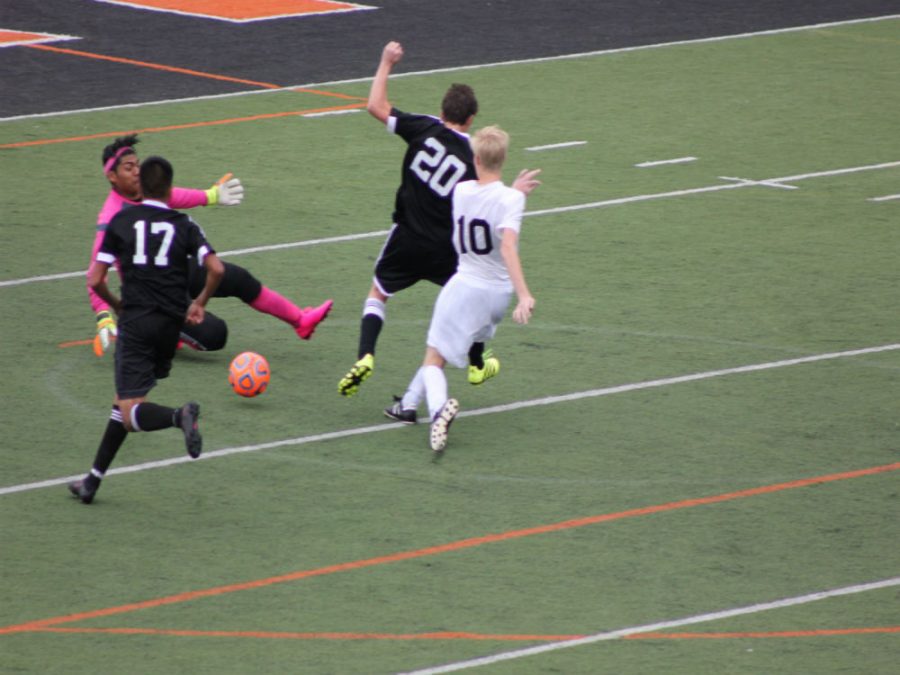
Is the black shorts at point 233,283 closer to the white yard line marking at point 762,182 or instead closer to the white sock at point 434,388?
the white sock at point 434,388

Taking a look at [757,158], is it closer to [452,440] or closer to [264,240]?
[264,240]

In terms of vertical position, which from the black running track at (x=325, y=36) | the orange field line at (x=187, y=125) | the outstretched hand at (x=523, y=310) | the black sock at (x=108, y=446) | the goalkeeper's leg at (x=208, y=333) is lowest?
the black running track at (x=325, y=36)

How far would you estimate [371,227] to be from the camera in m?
15.7

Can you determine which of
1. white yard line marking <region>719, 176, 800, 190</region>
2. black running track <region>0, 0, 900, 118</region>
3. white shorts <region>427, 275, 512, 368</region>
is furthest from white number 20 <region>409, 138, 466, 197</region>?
black running track <region>0, 0, 900, 118</region>

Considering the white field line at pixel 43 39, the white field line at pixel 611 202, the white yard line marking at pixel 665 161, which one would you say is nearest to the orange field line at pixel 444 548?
the white field line at pixel 611 202

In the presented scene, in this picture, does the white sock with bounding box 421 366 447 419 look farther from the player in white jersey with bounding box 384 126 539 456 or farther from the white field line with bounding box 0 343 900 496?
the white field line with bounding box 0 343 900 496

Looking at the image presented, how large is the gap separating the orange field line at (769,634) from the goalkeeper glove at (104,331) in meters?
5.21

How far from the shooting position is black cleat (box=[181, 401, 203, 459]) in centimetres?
923

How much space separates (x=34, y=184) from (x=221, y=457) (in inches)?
297

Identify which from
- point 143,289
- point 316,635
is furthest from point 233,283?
point 316,635

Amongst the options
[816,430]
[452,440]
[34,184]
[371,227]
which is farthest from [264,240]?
[816,430]

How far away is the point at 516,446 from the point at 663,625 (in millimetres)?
2653

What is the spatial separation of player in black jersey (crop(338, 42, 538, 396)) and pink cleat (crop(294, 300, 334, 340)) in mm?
835

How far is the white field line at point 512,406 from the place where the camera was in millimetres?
10172
